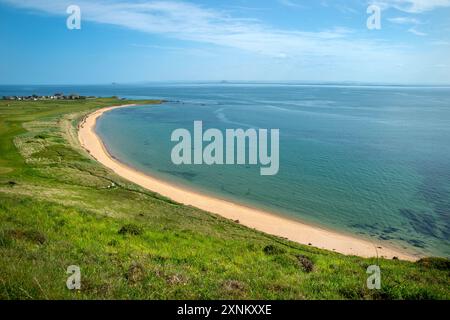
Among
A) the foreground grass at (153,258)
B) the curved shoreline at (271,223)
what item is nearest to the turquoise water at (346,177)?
the curved shoreline at (271,223)

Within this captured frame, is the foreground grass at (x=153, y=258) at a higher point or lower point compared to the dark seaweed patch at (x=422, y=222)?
higher

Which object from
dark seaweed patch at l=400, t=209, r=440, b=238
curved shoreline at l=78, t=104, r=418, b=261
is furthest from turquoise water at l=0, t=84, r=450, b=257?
curved shoreline at l=78, t=104, r=418, b=261

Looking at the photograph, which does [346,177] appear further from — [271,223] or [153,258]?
[153,258]

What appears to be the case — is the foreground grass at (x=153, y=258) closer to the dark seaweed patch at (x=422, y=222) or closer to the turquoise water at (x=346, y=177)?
the turquoise water at (x=346, y=177)

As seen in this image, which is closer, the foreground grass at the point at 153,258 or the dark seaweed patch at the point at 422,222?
the foreground grass at the point at 153,258

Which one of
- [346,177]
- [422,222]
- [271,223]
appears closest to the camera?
[271,223]

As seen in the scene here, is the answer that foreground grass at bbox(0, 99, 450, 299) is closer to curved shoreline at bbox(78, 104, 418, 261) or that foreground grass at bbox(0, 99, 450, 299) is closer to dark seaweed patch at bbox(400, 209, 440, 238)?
curved shoreline at bbox(78, 104, 418, 261)

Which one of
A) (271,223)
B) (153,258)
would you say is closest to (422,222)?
(271,223)

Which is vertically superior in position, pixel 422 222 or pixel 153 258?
pixel 153 258
